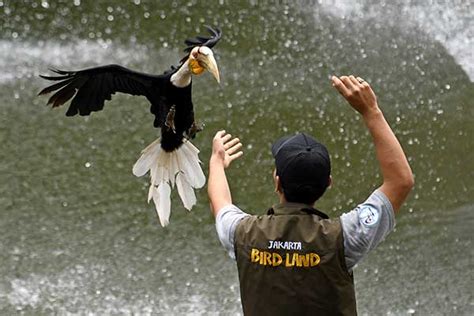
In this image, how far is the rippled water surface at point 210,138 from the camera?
3477 millimetres

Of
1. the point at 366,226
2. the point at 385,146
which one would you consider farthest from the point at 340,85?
the point at 366,226

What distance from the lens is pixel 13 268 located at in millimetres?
3479

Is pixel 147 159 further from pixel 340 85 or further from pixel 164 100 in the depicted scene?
pixel 340 85

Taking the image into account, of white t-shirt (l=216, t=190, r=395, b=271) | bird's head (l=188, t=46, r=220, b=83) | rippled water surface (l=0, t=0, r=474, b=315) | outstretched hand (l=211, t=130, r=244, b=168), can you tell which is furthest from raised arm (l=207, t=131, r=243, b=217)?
rippled water surface (l=0, t=0, r=474, b=315)

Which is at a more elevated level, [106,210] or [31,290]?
[106,210]

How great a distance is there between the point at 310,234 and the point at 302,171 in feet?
A: 0.34

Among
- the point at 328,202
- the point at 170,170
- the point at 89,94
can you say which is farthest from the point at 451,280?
the point at 89,94

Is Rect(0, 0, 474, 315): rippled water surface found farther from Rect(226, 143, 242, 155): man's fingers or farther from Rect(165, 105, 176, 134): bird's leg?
Rect(226, 143, 242, 155): man's fingers

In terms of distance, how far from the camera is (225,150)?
1657mm

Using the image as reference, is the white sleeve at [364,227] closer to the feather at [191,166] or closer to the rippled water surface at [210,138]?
the feather at [191,166]

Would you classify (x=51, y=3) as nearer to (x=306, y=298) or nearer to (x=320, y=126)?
(x=320, y=126)

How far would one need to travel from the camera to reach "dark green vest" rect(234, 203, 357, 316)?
4.56 ft

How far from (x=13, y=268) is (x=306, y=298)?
2.33m

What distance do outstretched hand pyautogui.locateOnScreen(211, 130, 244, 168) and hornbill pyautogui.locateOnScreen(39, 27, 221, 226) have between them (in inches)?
5.5
